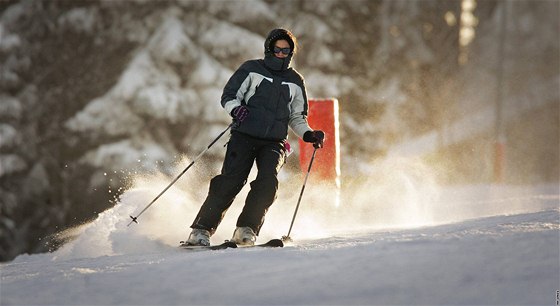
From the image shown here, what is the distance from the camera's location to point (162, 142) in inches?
765

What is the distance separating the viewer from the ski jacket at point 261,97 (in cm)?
608

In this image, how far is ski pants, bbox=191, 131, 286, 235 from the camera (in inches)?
235

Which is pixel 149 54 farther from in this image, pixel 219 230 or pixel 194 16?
pixel 219 230

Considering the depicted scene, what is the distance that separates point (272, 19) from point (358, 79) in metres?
3.48

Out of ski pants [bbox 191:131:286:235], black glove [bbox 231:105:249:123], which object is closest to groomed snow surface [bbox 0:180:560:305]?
ski pants [bbox 191:131:286:235]

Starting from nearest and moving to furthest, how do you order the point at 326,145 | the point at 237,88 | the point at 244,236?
the point at 244,236
the point at 237,88
the point at 326,145

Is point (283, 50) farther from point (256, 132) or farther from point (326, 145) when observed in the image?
point (326, 145)

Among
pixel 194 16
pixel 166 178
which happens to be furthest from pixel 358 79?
pixel 166 178

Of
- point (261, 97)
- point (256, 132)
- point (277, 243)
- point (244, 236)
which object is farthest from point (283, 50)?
point (277, 243)

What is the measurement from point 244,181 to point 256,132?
413 mm

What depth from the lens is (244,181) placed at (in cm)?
621

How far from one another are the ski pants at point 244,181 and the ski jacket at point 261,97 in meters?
0.10

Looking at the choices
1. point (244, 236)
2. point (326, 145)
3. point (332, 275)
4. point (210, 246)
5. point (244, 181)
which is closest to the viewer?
point (332, 275)

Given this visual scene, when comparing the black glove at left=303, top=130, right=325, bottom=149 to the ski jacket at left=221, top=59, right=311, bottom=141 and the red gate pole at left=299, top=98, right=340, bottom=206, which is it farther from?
the red gate pole at left=299, top=98, right=340, bottom=206
